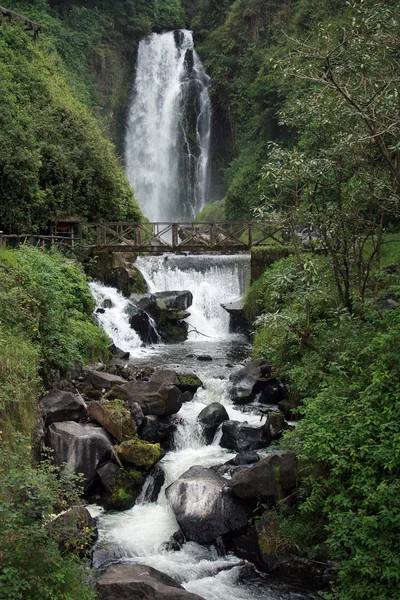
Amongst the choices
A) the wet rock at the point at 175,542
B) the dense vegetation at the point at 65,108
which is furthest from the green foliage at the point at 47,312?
the dense vegetation at the point at 65,108

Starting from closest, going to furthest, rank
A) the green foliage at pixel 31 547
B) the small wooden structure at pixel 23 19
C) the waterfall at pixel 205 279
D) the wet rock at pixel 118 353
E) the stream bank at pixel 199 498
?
the green foliage at pixel 31 547, the stream bank at pixel 199 498, the wet rock at pixel 118 353, the waterfall at pixel 205 279, the small wooden structure at pixel 23 19

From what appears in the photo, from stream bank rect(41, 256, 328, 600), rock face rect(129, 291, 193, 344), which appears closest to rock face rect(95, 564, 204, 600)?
stream bank rect(41, 256, 328, 600)

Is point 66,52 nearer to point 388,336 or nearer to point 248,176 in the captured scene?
point 248,176

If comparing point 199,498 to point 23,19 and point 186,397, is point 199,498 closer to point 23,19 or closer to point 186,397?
point 186,397

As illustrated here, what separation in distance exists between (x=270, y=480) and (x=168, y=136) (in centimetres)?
3101

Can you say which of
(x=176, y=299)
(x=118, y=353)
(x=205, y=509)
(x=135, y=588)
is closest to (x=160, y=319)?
(x=176, y=299)

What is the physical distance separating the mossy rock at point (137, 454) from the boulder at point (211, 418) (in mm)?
1413

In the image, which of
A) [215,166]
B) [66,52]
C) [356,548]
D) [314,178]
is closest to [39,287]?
[314,178]

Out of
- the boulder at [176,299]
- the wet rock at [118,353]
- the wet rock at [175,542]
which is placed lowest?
the wet rock at [175,542]

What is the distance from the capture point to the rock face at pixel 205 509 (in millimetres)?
7902

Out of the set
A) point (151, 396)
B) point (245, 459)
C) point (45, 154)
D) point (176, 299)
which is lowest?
point (245, 459)

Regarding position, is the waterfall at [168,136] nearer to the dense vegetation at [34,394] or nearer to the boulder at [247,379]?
the dense vegetation at [34,394]

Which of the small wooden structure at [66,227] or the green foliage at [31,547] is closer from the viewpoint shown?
the green foliage at [31,547]

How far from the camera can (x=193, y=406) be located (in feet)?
38.2
